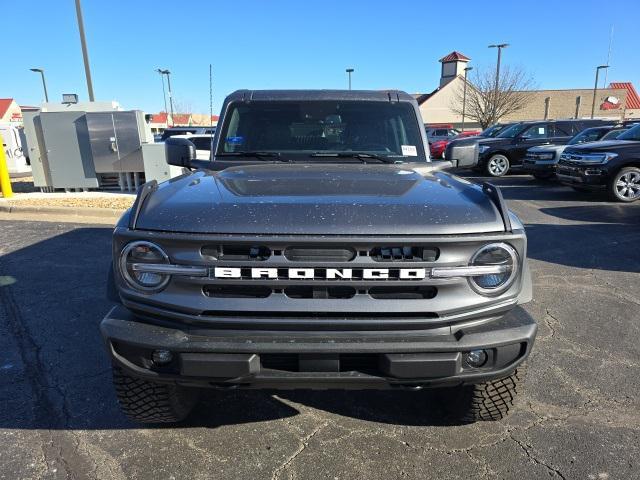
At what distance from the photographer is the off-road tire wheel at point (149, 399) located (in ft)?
7.87

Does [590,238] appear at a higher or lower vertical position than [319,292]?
lower

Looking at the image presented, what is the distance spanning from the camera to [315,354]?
6.56ft

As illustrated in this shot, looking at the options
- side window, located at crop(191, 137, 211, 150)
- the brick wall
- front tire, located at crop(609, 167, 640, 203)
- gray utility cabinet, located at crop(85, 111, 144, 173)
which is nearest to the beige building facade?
the brick wall

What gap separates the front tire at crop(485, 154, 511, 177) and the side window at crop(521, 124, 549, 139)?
2.95 ft

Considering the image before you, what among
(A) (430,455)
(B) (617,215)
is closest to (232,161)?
(A) (430,455)

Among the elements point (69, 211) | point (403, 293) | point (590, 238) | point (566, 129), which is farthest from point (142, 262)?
point (566, 129)

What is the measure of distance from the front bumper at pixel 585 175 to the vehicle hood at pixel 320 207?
8672mm

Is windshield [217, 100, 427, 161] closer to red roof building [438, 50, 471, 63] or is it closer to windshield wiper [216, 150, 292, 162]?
windshield wiper [216, 150, 292, 162]

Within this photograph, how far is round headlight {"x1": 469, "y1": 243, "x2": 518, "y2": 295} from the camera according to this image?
2086mm

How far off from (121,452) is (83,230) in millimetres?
6301

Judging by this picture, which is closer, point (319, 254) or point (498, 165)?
point (319, 254)

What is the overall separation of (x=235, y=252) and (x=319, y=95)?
2136 millimetres

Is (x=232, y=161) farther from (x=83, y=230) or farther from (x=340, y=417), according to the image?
(x=83, y=230)

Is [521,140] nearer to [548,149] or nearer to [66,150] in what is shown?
[548,149]
